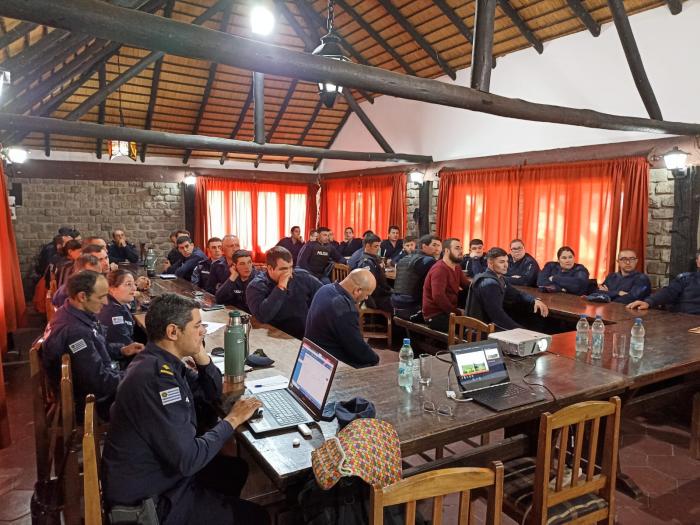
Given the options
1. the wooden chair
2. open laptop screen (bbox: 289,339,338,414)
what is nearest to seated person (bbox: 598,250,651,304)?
the wooden chair

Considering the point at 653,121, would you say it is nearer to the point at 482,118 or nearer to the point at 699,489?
the point at 482,118

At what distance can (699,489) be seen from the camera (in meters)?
3.00

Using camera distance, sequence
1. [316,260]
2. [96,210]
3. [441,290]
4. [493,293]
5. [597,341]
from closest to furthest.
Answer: [597,341]
[493,293]
[441,290]
[316,260]
[96,210]

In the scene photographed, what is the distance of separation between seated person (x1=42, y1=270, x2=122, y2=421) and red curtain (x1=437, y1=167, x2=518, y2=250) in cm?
618

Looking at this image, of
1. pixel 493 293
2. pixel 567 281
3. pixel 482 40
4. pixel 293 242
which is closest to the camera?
pixel 482 40

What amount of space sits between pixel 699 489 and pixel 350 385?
92.7 inches

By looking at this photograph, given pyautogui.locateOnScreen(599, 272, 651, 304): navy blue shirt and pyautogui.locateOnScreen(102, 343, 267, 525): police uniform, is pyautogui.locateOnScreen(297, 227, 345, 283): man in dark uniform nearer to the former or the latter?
pyautogui.locateOnScreen(599, 272, 651, 304): navy blue shirt

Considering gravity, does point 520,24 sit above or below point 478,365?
above

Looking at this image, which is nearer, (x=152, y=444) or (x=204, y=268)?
(x=152, y=444)

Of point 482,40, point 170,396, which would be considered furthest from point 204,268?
point 170,396

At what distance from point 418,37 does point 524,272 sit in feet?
13.8

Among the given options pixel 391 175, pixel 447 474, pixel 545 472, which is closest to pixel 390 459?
pixel 447 474

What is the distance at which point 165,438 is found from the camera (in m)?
1.69

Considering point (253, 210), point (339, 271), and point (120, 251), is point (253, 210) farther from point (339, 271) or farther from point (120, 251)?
point (339, 271)
